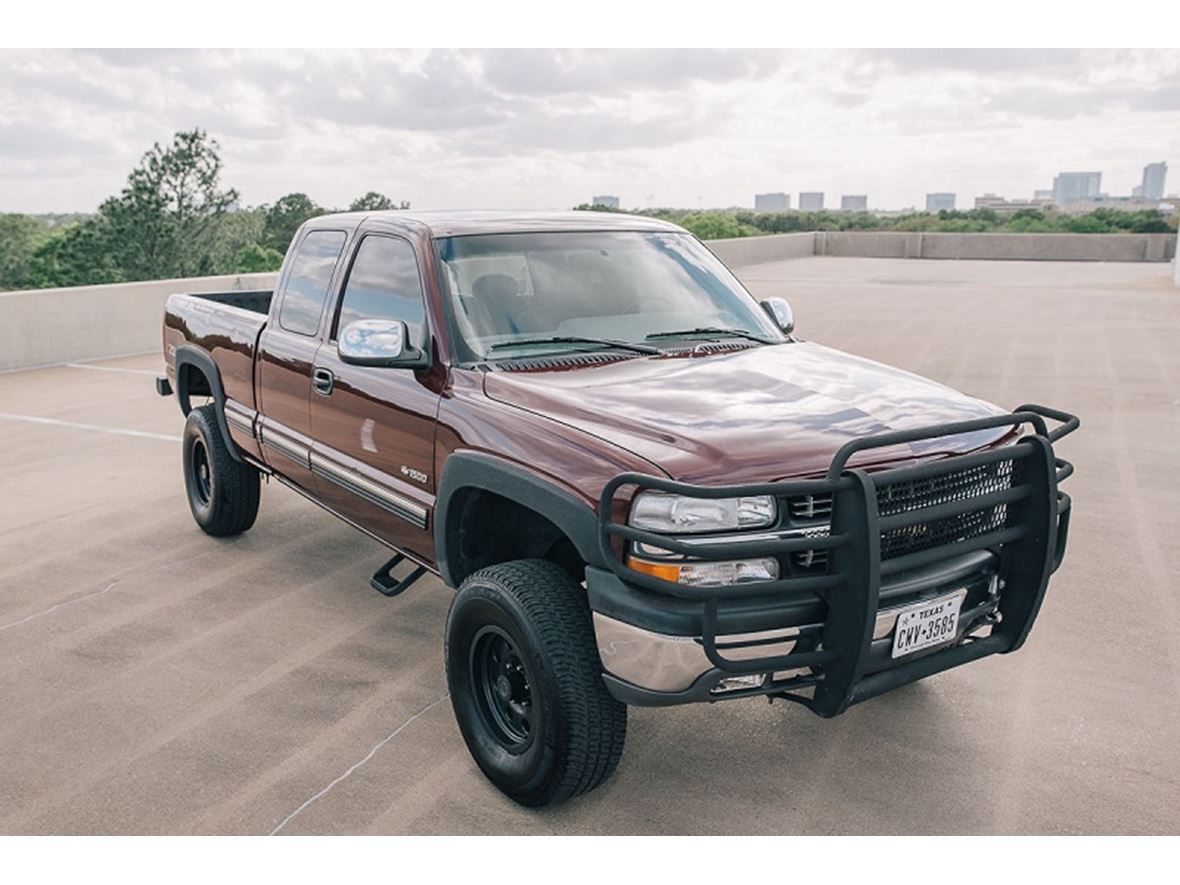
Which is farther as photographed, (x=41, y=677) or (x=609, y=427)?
(x=41, y=677)

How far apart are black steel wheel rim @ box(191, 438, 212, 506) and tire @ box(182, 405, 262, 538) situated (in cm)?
5

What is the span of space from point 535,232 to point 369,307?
2.60 feet

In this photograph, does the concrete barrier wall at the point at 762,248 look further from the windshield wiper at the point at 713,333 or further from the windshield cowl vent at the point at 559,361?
the windshield cowl vent at the point at 559,361

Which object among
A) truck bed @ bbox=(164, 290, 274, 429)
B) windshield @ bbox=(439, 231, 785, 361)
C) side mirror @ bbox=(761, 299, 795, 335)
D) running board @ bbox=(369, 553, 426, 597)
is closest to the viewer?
windshield @ bbox=(439, 231, 785, 361)

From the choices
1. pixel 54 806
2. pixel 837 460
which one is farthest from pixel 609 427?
pixel 54 806

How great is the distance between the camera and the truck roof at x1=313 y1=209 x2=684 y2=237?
Answer: 446 cm

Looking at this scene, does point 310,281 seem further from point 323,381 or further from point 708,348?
point 708,348

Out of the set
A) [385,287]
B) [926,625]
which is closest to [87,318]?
[385,287]

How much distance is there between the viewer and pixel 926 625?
10.6 ft

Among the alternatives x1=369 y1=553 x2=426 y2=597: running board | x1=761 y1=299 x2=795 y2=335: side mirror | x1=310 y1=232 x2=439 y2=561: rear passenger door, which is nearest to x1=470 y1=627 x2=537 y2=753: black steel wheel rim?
x1=310 y1=232 x2=439 y2=561: rear passenger door

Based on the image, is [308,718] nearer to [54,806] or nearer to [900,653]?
[54,806]

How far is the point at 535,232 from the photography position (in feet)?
14.8

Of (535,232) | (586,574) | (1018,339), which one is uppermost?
(535,232)

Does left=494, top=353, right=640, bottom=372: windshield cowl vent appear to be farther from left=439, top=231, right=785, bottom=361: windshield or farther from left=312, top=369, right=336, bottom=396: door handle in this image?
left=312, top=369, right=336, bottom=396: door handle
